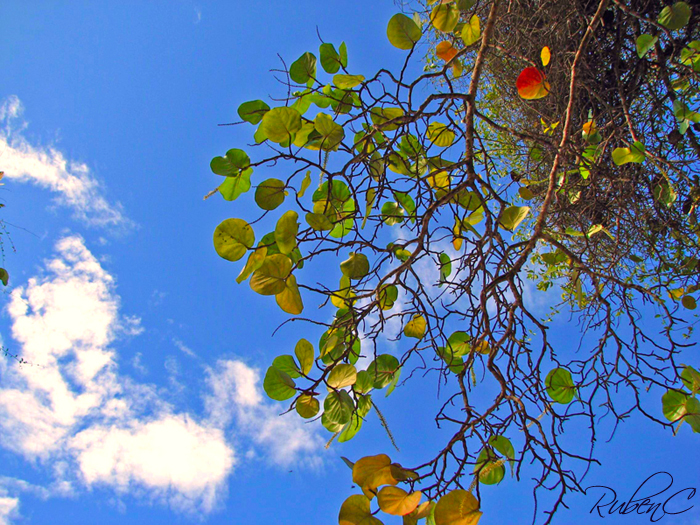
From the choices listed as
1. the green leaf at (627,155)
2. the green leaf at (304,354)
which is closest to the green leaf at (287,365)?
the green leaf at (304,354)

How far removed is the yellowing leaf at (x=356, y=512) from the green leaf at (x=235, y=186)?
53cm

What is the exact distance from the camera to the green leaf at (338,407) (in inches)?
25.1

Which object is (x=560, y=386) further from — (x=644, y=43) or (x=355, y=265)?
(x=644, y=43)

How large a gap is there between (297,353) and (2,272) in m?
1.08

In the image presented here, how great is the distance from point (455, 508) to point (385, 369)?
270 mm

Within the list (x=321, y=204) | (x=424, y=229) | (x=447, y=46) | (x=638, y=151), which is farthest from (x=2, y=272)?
(x=638, y=151)

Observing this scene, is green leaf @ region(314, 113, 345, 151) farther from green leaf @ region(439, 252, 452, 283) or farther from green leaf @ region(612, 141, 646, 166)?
green leaf @ region(612, 141, 646, 166)

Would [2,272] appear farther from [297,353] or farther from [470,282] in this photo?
[470,282]

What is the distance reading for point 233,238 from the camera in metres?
0.66

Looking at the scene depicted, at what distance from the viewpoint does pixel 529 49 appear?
1307 millimetres

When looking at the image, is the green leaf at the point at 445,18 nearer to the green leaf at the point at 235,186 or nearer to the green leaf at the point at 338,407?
the green leaf at the point at 235,186

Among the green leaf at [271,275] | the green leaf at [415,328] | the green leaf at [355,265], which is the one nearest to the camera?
the green leaf at [271,275]

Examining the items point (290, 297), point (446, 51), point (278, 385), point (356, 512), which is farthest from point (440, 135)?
point (356, 512)

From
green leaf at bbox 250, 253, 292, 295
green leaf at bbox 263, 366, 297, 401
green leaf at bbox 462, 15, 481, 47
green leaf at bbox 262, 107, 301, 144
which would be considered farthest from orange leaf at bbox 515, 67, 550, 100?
green leaf at bbox 263, 366, 297, 401
